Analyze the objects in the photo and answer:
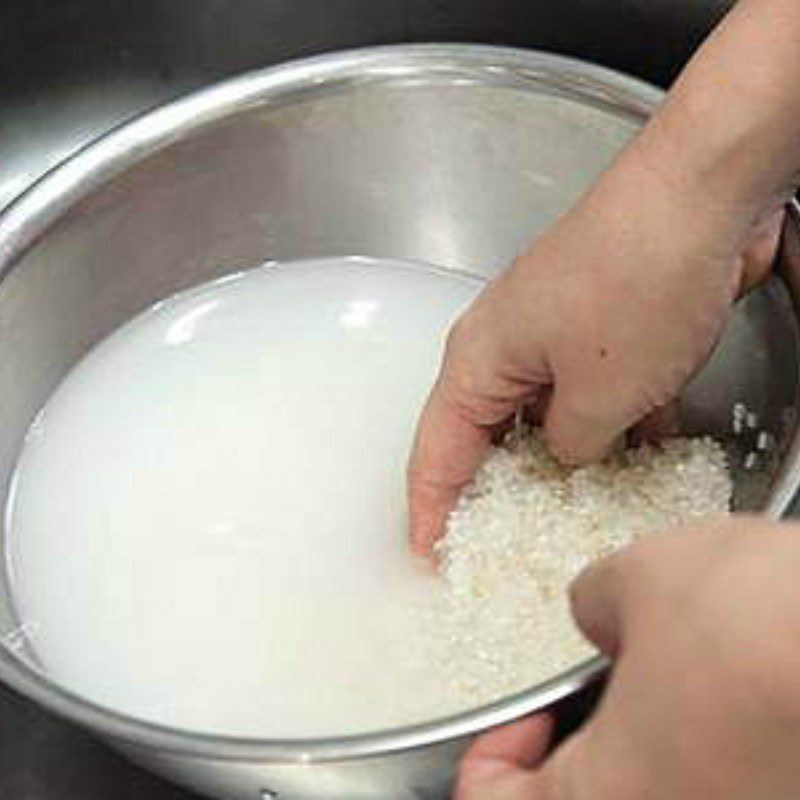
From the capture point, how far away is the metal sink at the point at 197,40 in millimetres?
1013

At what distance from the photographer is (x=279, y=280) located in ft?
3.14

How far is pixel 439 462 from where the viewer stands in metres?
0.77

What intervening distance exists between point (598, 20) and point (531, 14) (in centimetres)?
4

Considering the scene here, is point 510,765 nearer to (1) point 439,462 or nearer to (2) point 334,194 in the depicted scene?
(1) point 439,462

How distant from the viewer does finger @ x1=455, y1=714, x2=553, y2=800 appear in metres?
0.61

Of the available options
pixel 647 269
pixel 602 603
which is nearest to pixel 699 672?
pixel 602 603

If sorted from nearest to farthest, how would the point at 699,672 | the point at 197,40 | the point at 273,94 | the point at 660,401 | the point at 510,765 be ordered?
the point at 699,672, the point at 510,765, the point at 660,401, the point at 273,94, the point at 197,40

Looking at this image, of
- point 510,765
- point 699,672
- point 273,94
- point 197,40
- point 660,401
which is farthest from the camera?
point 197,40

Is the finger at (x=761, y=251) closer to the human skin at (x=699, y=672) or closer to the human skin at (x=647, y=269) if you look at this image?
the human skin at (x=647, y=269)

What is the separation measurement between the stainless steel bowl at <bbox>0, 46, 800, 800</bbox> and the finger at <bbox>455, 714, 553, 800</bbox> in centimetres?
20

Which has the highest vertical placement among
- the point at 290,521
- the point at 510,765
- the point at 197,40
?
the point at 197,40

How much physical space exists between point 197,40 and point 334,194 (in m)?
0.18

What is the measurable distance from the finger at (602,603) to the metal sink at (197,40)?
1.71ft

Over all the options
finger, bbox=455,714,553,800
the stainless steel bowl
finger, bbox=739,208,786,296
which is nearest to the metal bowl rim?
the stainless steel bowl
